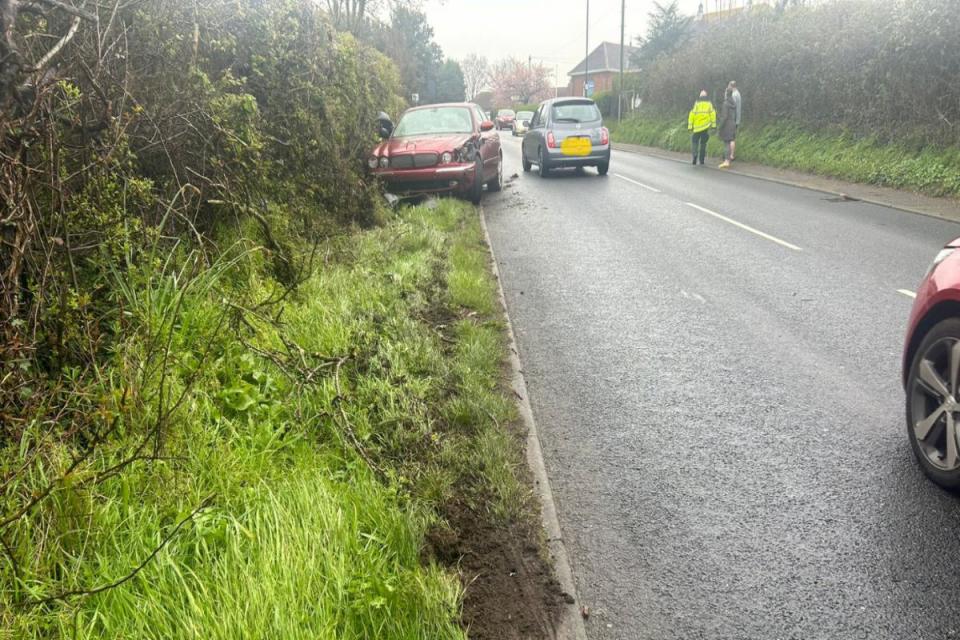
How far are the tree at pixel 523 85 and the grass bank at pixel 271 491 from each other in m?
112

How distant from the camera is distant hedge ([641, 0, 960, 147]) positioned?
14.2 metres

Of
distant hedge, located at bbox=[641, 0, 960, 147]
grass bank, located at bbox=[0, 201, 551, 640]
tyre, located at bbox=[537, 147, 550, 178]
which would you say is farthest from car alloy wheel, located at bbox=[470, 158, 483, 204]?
distant hedge, located at bbox=[641, 0, 960, 147]

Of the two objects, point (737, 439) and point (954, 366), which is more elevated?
point (954, 366)

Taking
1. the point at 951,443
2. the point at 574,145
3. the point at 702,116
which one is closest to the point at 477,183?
the point at 574,145

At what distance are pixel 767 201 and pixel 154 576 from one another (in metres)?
13.2

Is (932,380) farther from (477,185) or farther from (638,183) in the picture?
(638,183)

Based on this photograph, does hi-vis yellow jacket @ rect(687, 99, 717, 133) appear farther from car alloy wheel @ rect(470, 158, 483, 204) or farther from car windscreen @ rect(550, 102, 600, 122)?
car alloy wheel @ rect(470, 158, 483, 204)

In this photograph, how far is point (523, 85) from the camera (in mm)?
113438

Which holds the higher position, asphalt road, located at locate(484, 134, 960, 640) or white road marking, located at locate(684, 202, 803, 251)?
white road marking, located at locate(684, 202, 803, 251)

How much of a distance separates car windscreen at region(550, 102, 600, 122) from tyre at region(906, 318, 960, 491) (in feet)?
48.1

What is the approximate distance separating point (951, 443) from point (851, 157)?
50.7 feet

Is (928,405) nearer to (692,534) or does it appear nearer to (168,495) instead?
(692,534)

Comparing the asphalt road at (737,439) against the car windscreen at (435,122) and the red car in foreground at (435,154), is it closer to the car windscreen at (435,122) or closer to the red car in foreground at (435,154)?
the red car in foreground at (435,154)

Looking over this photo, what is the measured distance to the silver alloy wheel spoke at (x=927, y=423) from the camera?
3.48 metres
